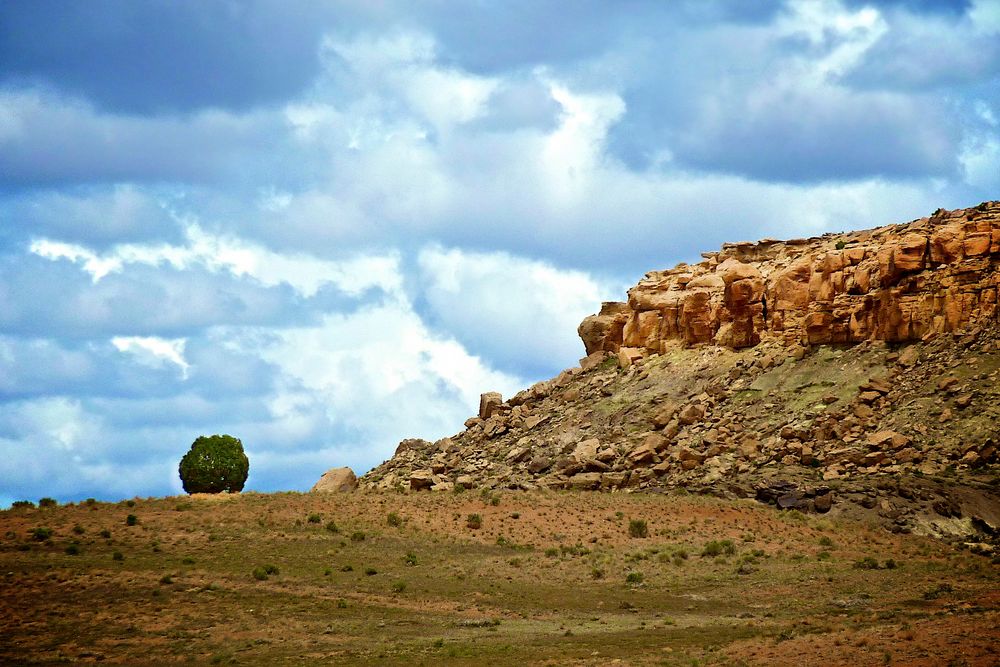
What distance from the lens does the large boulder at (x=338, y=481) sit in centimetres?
8144

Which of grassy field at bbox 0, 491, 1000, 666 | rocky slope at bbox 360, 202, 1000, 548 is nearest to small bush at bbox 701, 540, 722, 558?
grassy field at bbox 0, 491, 1000, 666

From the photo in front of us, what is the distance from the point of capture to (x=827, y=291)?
253 ft

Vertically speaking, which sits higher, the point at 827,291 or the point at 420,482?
the point at 827,291

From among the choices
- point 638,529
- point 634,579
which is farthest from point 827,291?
point 634,579

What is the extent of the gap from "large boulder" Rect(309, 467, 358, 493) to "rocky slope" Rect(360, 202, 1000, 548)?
2.40 metres

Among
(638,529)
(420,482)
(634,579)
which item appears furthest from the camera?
(420,482)

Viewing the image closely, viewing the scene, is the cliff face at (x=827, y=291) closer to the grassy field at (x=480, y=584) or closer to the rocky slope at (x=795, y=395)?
the rocky slope at (x=795, y=395)

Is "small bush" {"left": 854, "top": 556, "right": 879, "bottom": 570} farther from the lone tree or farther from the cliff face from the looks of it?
the lone tree

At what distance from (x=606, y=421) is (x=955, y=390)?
22165 mm

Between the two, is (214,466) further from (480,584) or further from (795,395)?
(795,395)

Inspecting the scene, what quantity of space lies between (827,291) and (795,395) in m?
7.31

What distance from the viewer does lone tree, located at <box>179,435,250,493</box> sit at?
7531 centimetres

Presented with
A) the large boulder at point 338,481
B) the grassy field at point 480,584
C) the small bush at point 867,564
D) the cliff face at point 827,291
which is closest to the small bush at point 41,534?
the grassy field at point 480,584

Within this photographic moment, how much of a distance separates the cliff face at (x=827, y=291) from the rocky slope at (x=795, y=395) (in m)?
0.11
